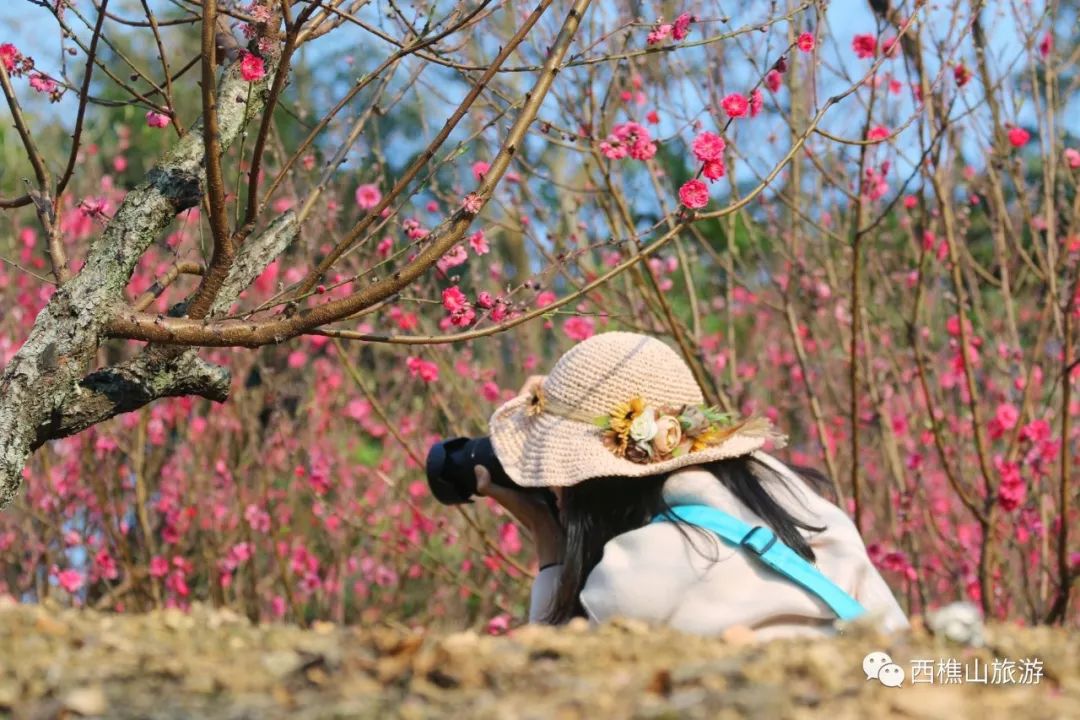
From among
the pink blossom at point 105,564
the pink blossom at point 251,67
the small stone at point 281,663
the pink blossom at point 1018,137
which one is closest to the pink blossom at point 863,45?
the pink blossom at point 1018,137

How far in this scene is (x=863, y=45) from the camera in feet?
11.8

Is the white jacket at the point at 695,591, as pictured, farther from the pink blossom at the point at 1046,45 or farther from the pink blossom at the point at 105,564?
the pink blossom at the point at 105,564

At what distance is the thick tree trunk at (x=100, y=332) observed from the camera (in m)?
2.08

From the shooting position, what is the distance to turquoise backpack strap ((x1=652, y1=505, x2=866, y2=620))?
218cm

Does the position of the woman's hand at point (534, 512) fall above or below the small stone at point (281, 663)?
above

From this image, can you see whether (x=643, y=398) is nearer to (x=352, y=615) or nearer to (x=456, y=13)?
(x=456, y=13)

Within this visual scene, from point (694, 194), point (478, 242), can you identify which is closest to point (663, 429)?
point (694, 194)

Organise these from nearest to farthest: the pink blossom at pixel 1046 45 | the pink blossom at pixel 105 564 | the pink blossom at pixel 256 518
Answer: the pink blossom at pixel 1046 45
the pink blossom at pixel 105 564
the pink blossom at pixel 256 518

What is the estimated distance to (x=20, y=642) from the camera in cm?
144

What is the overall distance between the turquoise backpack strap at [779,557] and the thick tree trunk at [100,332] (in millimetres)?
913

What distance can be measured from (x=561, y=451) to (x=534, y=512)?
31 cm

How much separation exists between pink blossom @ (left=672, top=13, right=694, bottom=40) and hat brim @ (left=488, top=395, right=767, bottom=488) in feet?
2.64

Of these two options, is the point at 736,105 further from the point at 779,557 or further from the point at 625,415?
the point at 779,557

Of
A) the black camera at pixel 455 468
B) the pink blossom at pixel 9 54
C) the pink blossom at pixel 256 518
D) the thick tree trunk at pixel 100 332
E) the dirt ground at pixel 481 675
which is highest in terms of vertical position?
the pink blossom at pixel 9 54
